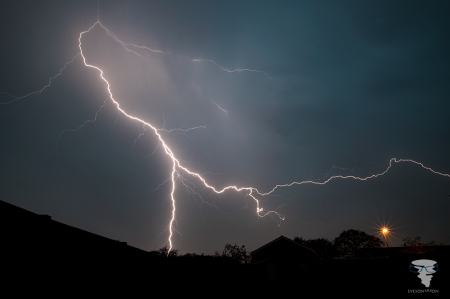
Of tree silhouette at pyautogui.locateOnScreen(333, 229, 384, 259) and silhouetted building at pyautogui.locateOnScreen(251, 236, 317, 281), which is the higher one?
tree silhouette at pyautogui.locateOnScreen(333, 229, 384, 259)

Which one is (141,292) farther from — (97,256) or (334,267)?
(334,267)

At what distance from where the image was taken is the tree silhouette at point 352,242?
41153 millimetres

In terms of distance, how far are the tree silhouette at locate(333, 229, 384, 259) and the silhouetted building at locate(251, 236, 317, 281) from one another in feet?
110

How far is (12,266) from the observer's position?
7.67 ft

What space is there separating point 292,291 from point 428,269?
12.7 ft

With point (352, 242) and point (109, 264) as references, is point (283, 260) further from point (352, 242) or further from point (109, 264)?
point (352, 242)

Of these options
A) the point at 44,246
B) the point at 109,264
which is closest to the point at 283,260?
the point at 109,264

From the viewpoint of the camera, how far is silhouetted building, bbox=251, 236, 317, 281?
16203mm

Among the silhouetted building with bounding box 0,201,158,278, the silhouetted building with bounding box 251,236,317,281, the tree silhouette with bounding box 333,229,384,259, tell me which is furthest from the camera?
the tree silhouette with bounding box 333,229,384,259

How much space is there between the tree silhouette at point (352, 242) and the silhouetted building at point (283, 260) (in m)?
33.5

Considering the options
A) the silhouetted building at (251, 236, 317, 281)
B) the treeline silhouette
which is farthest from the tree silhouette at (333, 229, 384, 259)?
the treeline silhouette

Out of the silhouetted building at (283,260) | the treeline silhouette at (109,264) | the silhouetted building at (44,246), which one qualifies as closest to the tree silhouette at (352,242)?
the silhouetted building at (283,260)

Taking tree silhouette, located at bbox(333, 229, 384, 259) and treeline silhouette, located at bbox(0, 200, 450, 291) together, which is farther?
tree silhouette, located at bbox(333, 229, 384, 259)

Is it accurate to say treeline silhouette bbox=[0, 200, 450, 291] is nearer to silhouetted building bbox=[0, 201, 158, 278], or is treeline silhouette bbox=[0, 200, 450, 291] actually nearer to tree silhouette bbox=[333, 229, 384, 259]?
silhouetted building bbox=[0, 201, 158, 278]
